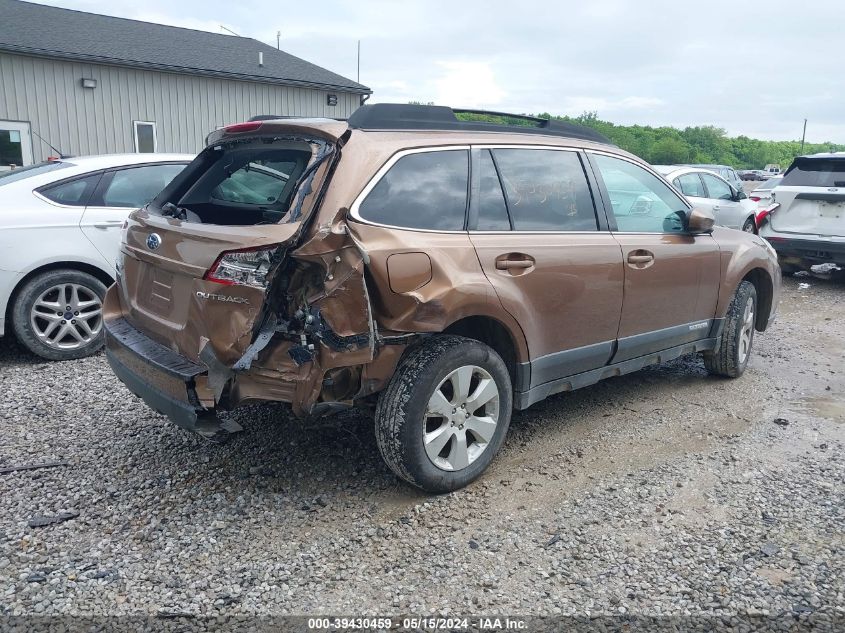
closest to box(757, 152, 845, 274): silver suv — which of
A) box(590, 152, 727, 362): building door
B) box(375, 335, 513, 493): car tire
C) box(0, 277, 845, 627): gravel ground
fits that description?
box(0, 277, 845, 627): gravel ground

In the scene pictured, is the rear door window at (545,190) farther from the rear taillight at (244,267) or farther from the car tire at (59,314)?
the car tire at (59,314)

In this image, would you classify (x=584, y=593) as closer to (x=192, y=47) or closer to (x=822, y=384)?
(x=822, y=384)

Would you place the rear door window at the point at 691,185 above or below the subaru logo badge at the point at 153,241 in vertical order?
above

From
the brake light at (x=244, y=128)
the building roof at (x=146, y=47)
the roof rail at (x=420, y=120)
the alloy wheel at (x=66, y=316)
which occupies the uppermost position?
the building roof at (x=146, y=47)

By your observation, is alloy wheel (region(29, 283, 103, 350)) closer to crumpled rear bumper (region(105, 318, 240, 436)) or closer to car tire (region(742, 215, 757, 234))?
crumpled rear bumper (region(105, 318, 240, 436))

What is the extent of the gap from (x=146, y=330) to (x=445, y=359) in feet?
5.02

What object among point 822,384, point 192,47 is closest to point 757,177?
point 192,47

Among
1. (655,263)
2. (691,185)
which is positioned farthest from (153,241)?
(691,185)

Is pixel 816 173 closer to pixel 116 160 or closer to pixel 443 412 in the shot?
pixel 443 412

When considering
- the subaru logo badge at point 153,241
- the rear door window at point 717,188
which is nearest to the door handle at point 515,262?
the subaru logo badge at point 153,241

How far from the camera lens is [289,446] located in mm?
4211

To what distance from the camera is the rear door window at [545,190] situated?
3967mm

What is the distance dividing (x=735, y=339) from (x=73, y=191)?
5.44m

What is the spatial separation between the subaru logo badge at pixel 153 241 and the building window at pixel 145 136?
44.4 ft
